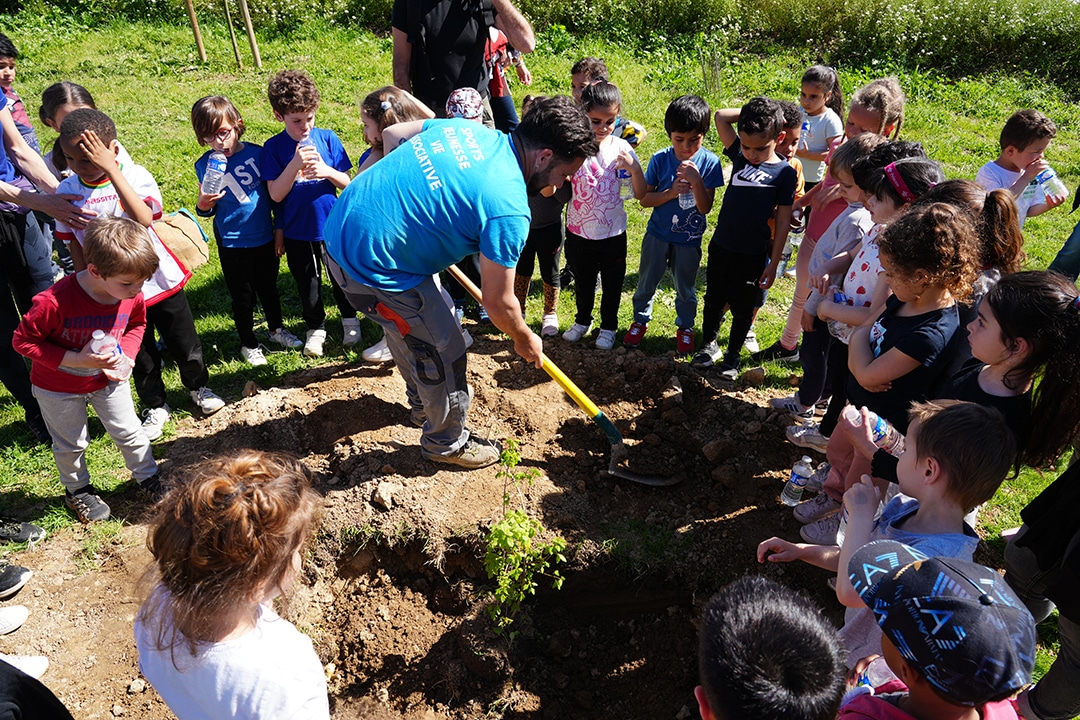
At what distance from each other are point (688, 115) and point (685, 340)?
61.7 inches

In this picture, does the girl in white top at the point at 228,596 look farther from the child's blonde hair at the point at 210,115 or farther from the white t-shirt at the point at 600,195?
the white t-shirt at the point at 600,195

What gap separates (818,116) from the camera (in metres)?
6.22

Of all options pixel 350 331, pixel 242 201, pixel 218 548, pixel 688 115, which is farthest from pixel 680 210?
pixel 218 548

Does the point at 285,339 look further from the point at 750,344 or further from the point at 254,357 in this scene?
the point at 750,344

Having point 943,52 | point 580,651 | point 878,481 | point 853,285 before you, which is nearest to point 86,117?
point 580,651

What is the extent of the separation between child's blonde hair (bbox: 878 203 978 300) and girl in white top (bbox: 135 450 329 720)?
8.30ft

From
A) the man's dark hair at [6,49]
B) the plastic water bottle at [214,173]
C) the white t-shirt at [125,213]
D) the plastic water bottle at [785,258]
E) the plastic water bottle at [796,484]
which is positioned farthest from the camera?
the plastic water bottle at [785,258]

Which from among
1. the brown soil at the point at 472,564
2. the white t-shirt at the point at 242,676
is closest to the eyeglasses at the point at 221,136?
the brown soil at the point at 472,564

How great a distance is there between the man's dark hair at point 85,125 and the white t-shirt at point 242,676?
→ 3268mm

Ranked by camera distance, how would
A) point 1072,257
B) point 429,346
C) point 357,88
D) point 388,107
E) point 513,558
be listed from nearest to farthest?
point 513,558
point 429,346
point 388,107
point 1072,257
point 357,88

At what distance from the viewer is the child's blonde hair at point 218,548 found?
6.36 feet

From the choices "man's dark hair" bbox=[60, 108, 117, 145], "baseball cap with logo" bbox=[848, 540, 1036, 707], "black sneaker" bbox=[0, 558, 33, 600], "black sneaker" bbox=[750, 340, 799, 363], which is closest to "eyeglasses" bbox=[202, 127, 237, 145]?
"man's dark hair" bbox=[60, 108, 117, 145]

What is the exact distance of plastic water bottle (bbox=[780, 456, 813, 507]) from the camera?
4086mm

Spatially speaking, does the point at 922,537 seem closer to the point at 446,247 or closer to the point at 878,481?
the point at 878,481
